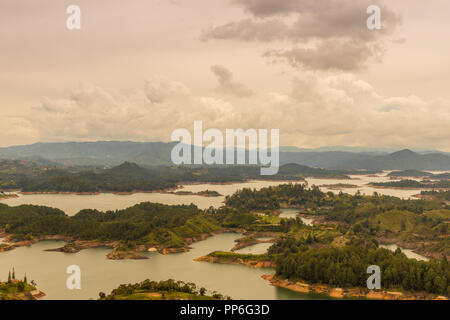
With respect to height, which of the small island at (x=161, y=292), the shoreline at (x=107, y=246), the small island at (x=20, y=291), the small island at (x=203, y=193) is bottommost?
the small island at (x=203, y=193)

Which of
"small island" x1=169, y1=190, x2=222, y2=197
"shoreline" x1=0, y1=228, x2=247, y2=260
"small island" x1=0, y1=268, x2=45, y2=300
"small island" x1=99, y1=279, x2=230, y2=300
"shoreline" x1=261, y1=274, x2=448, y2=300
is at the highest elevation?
"small island" x1=99, y1=279, x2=230, y2=300

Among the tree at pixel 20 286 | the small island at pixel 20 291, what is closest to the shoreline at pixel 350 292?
the small island at pixel 20 291

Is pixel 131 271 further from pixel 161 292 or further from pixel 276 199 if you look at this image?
pixel 276 199

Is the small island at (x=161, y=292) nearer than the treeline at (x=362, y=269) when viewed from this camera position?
Yes

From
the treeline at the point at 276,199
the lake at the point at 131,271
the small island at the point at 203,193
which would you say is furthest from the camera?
the small island at the point at 203,193

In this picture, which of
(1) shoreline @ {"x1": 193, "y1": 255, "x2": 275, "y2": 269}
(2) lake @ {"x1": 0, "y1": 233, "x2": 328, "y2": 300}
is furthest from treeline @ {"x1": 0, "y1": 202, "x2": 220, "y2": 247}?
(1) shoreline @ {"x1": 193, "y1": 255, "x2": 275, "y2": 269}

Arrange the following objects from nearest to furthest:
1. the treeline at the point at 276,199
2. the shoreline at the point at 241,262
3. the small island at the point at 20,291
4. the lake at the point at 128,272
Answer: the small island at the point at 20,291
the lake at the point at 128,272
the shoreline at the point at 241,262
the treeline at the point at 276,199

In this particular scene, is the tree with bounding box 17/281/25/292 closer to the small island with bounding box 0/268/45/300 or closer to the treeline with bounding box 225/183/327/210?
the small island with bounding box 0/268/45/300

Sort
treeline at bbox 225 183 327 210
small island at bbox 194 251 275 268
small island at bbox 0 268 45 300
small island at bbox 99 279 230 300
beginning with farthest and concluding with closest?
treeline at bbox 225 183 327 210 < small island at bbox 194 251 275 268 < small island at bbox 0 268 45 300 < small island at bbox 99 279 230 300

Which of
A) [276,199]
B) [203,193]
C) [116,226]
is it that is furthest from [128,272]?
[203,193]

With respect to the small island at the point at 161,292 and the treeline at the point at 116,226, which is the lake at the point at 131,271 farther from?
the treeline at the point at 116,226
